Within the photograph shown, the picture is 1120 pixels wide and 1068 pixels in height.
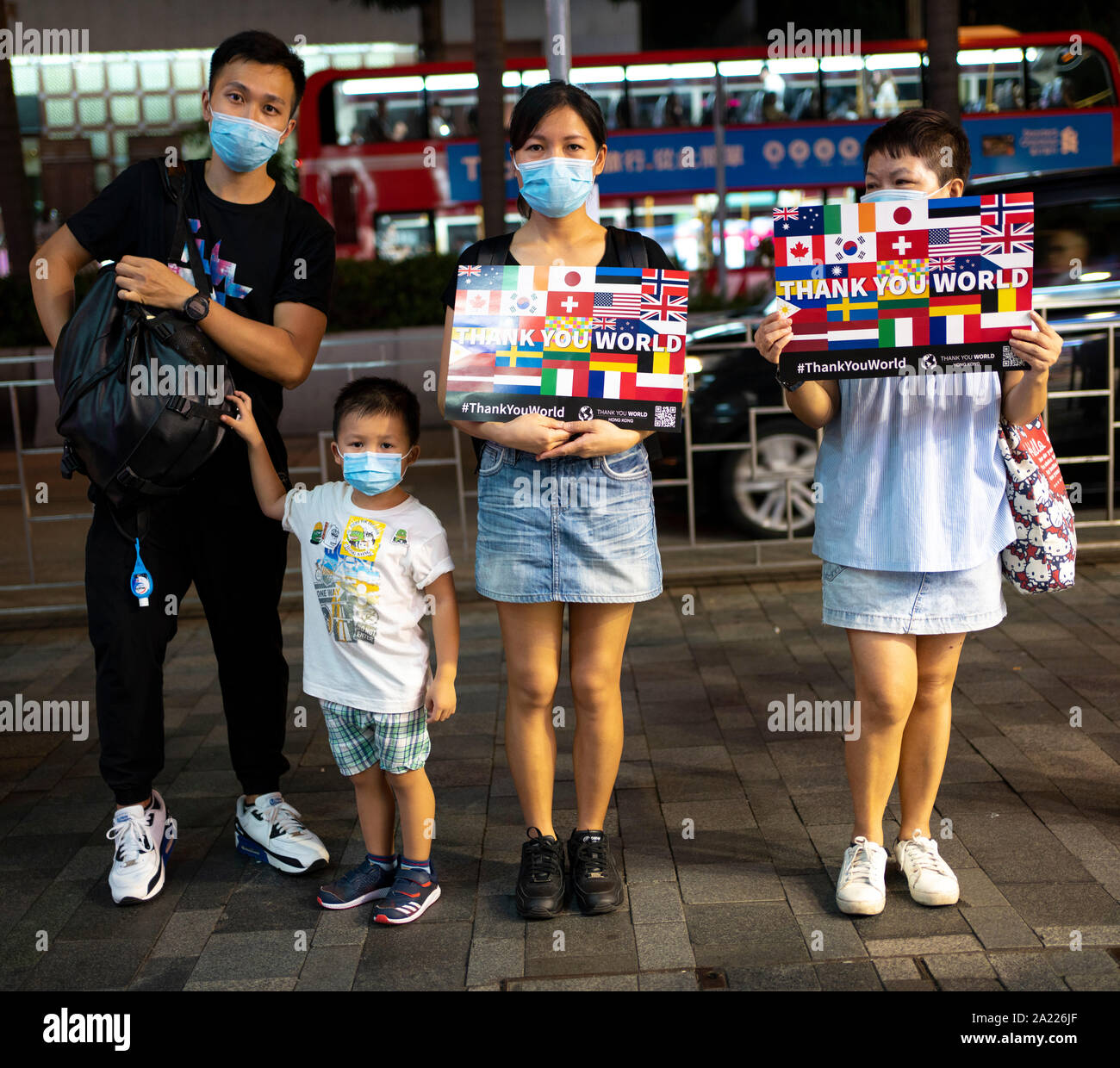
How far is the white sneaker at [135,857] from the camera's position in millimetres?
3211

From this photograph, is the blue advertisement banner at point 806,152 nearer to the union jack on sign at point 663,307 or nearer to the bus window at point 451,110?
the bus window at point 451,110

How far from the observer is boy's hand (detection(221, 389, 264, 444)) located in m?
3.12

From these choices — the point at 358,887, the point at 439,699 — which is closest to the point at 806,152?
the point at 439,699

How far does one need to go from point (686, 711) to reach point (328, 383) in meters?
9.22

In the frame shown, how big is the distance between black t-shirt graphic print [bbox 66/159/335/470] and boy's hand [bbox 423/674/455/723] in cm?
93

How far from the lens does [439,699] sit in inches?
117

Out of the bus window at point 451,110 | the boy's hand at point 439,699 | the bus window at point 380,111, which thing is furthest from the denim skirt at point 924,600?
the bus window at point 380,111

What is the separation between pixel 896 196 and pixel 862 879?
5.51ft

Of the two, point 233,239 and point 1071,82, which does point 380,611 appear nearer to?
point 233,239

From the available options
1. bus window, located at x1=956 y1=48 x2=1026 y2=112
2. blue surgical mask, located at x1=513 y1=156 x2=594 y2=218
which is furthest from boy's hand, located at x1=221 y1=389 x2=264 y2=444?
bus window, located at x1=956 y1=48 x2=1026 y2=112

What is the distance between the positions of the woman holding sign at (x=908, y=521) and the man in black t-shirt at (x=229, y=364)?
1.36 m

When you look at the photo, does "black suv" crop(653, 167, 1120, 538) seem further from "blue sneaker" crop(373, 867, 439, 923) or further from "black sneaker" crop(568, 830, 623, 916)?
"blue sneaker" crop(373, 867, 439, 923)
